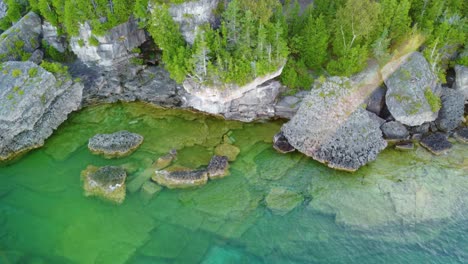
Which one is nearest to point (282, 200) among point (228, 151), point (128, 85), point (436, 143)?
point (228, 151)

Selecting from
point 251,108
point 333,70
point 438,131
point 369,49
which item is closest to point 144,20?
point 251,108

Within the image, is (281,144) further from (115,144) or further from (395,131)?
(115,144)

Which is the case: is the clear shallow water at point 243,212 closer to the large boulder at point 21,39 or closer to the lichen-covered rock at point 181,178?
the lichen-covered rock at point 181,178

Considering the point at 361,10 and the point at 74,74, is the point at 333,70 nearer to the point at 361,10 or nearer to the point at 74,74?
the point at 361,10

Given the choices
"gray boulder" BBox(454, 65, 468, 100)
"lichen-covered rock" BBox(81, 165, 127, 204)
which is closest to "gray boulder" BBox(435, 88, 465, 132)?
"gray boulder" BBox(454, 65, 468, 100)

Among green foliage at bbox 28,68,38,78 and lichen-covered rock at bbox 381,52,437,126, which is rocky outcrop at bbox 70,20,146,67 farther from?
lichen-covered rock at bbox 381,52,437,126

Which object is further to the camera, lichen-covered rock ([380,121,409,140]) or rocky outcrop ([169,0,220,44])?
lichen-covered rock ([380,121,409,140])

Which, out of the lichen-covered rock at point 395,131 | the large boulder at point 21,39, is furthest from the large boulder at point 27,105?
the lichen-covered rock at point 395,131
